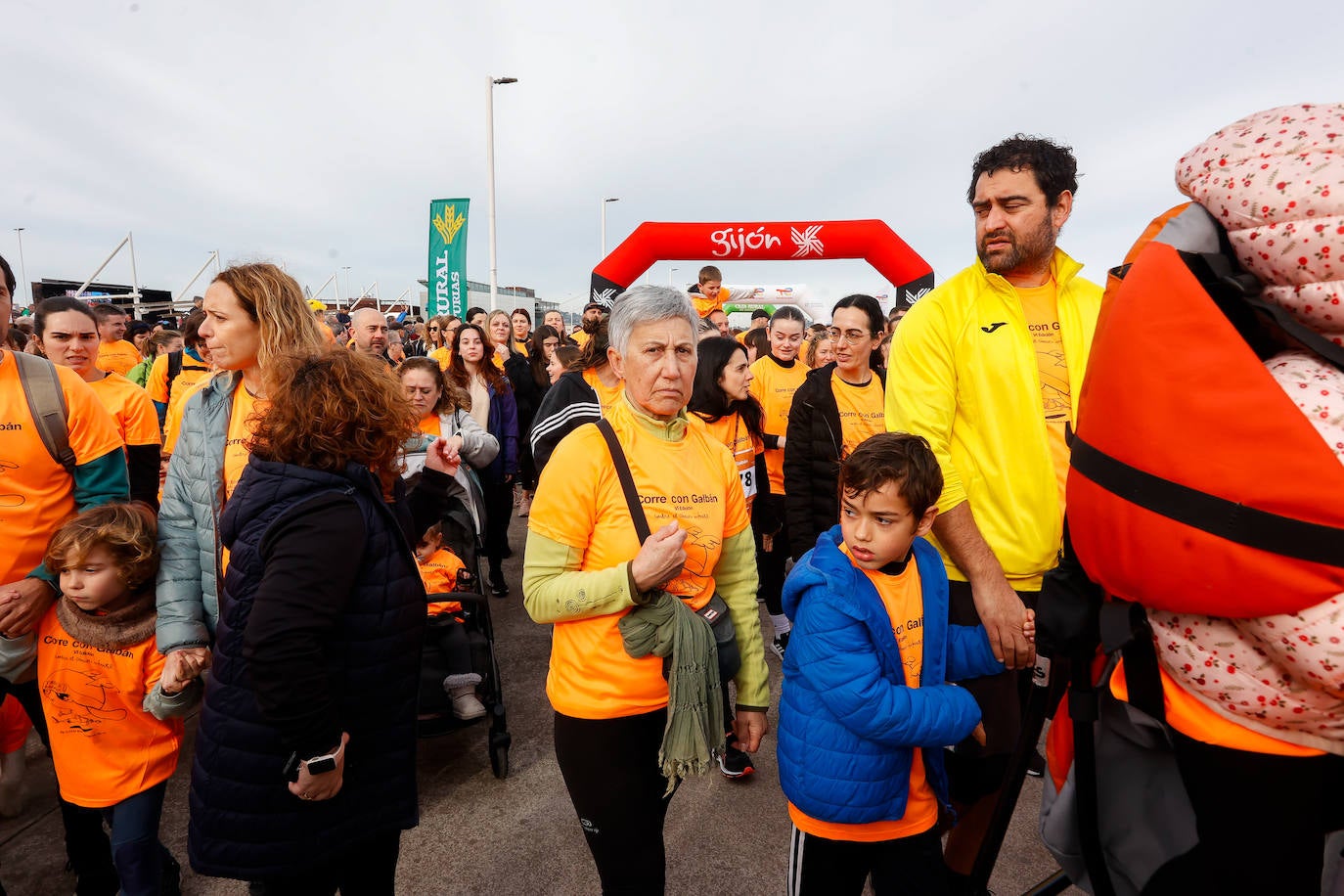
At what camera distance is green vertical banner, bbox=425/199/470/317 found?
12.4m

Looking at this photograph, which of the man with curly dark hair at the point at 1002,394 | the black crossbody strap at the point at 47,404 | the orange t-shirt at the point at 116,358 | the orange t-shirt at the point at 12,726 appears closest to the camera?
the man with curly dark hair at the point at 1002,394

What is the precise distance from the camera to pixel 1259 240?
88 centimetres

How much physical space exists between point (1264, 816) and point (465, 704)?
2.97 m

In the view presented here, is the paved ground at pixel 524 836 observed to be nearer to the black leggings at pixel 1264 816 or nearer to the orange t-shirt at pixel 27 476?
the orange t-shirt at pixel 27 476

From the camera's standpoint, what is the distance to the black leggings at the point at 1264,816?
0.93 meters

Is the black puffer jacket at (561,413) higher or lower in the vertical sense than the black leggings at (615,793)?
higher

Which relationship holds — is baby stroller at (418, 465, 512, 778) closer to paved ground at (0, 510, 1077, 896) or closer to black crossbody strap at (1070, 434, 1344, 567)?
paved ground at (0, 510, 1077, 896)

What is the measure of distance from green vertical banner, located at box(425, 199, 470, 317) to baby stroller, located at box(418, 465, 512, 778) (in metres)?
9.69

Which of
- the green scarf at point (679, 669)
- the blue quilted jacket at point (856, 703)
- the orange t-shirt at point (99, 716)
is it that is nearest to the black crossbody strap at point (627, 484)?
the green scarf at point (679, 669)

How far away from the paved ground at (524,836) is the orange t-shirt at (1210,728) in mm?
1930

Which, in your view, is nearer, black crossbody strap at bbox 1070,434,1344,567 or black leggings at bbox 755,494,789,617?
black crossbody strap at bbox 1070,434,1344,567

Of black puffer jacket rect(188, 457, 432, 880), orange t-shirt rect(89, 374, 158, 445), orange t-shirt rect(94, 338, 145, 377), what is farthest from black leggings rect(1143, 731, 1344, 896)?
orange t-shirt rect(94, 338, 145, 377)

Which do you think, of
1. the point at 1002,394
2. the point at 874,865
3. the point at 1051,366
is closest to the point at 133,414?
the point at 874,865

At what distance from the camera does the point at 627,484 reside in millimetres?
1743
